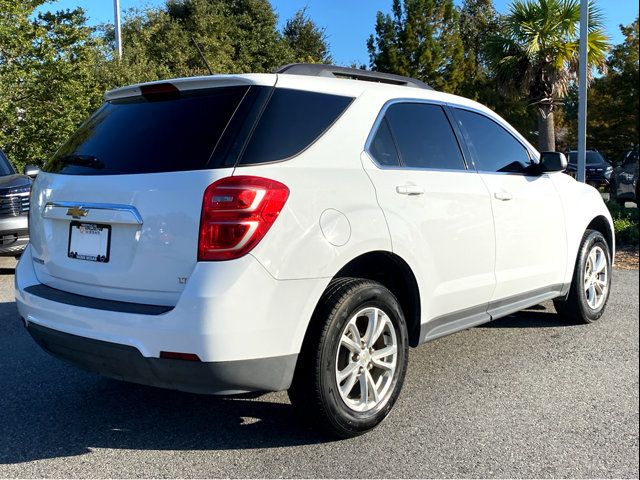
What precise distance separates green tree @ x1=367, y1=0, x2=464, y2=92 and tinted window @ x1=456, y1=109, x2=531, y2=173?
26.1 m

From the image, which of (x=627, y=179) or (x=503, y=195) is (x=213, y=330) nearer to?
(x=503, y=195)

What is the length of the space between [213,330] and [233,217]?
19.4 inches

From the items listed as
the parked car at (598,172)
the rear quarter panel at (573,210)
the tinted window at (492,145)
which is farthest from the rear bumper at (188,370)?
the parked car at (598,172)

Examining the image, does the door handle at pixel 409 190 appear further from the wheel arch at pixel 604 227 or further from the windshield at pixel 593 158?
the windshield at pixel 593 158

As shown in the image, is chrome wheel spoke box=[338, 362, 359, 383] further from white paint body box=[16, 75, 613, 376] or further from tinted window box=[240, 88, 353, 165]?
tinted window box=[240, 88, 353, 165]

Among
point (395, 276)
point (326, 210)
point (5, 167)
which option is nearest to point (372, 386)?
point (395, 276)

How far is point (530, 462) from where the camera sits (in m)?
3.01

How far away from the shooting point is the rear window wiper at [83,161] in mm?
3262

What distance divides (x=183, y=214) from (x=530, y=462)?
6.49 ft

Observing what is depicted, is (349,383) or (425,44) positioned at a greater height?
(425,44)

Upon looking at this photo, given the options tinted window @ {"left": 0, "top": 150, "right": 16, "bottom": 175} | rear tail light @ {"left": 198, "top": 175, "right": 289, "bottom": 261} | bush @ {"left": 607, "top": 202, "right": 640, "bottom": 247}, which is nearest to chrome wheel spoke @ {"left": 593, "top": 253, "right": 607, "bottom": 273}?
rear tail light @ {"left": 198, "top": 175, "right": 289, "bottom": 261}

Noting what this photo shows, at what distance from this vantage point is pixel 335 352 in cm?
310

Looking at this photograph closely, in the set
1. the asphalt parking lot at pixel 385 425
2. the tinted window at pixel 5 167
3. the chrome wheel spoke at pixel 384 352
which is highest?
the tinted window at pixel 5 167

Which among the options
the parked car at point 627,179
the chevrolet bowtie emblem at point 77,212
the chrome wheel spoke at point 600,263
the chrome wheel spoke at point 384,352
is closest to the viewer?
the chevrolet bowtie emblem at point 77,212
